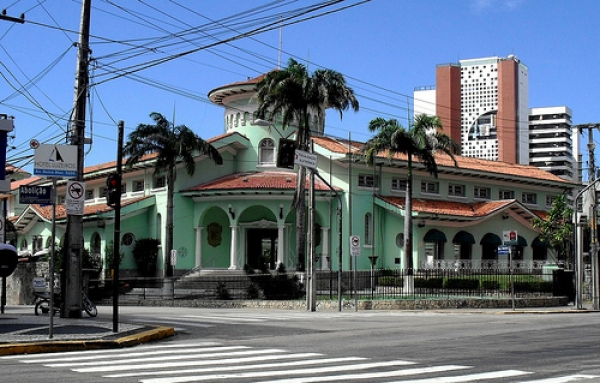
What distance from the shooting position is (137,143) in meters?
44.7

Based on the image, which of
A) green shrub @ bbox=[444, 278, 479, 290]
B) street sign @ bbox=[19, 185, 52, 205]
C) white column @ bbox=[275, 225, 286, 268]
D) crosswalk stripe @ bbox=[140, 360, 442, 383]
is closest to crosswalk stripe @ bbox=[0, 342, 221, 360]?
crosswalk stripe @ bbox=[140, 360, 442, 383]

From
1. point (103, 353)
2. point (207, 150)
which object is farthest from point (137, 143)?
point (103, 353)

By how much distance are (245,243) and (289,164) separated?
24.9 m

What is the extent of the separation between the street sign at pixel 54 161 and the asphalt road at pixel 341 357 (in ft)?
12.2

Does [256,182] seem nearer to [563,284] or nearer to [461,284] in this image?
[461,284]

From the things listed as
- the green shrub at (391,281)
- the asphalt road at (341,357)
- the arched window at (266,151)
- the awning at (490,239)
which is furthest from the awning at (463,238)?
the asphalt road at (341,357)

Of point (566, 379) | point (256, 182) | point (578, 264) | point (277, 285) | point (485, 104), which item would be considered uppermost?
point (485, 104)

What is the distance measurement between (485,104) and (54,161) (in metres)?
161

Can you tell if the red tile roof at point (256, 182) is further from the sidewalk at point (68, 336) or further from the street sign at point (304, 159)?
the sidewalk at point (68, 336)

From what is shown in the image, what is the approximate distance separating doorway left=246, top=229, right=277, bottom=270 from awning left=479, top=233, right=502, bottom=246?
46.2 ft

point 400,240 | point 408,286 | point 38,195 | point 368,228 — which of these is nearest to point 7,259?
point 38,195

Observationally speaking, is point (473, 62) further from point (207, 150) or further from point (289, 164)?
point (289, 164)

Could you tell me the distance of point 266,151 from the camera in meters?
51.5

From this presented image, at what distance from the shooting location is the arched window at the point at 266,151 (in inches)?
2019
